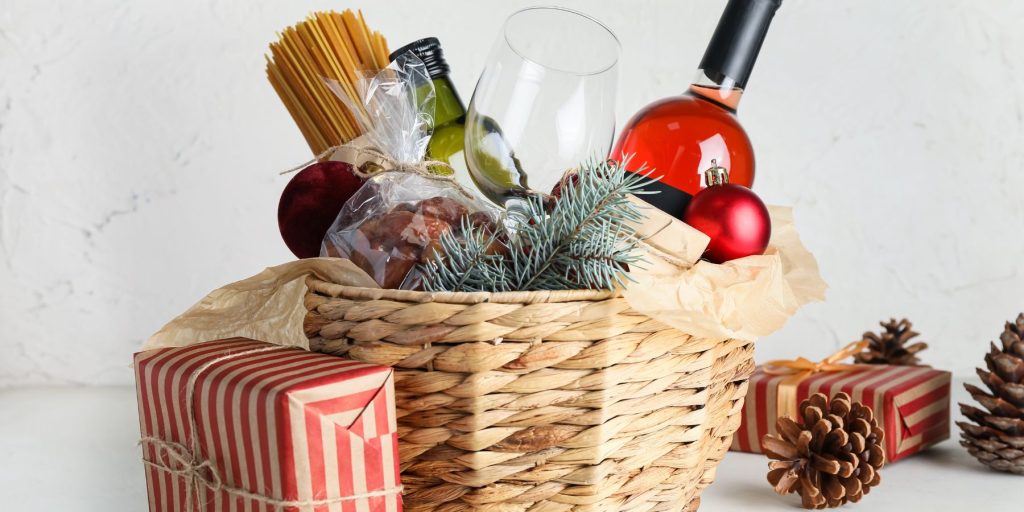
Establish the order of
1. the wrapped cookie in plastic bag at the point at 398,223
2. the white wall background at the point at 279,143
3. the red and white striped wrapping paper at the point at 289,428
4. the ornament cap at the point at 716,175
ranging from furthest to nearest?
1. the white wall background at the point at 279,143
2. the ornament cap at the point at 716,175
3. the wrapped cookie in plastic bag at the point at 398,223
4. the red and white striped wrapping paper at the point at 289,428

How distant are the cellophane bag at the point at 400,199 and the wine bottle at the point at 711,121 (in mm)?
180

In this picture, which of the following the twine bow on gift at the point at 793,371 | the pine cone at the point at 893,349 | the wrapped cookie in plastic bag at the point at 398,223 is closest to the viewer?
the wrapped cookie in plastic bag at the point at 398,223

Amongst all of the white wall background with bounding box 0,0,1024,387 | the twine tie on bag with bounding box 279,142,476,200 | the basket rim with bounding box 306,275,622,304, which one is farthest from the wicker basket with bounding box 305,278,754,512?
the white wall background with bounding box 0,0,1024,387

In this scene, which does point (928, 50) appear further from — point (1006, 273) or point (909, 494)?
point (909, 494)

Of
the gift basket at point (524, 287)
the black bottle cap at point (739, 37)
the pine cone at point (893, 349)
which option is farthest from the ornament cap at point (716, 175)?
the pine cone at point (893, 349)

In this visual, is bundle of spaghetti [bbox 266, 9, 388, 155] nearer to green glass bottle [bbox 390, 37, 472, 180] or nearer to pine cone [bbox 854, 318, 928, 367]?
green glass bottle [bbox 390, 37, 472, 180]

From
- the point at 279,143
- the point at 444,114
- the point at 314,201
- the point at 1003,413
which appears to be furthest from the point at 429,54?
the point at 1003,413

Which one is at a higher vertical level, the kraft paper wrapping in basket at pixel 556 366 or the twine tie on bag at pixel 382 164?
the twine tie on bag at pixel 382 164

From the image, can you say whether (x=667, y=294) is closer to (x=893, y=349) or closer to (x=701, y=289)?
(x=701, y=289)

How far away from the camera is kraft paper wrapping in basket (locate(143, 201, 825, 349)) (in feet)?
1.77

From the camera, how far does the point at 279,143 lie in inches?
44.1

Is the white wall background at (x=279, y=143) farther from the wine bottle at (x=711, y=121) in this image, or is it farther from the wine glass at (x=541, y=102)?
the wine glass at (x=541, y=102)

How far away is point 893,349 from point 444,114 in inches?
22.3

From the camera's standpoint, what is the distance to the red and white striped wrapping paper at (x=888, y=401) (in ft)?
2.55
